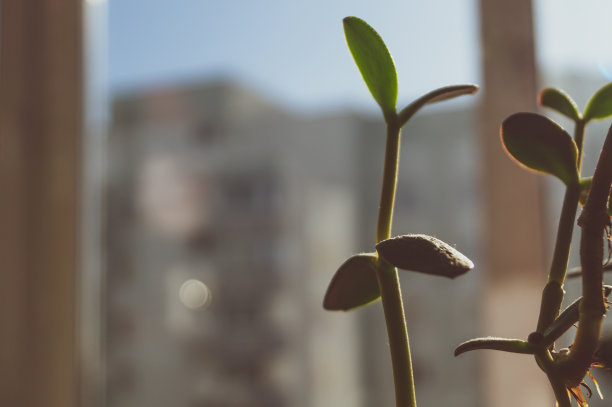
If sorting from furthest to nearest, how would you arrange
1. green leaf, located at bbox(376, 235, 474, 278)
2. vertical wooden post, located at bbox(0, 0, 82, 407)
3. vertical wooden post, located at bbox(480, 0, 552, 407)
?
vertical wooden post, located at bbox(0, 0, 82, 407) → vertical wooden post, located at bbox(480, 0, 552, 407) → green leaf, located at bbox(376, 235, 474, 278)

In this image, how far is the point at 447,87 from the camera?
0.15 m

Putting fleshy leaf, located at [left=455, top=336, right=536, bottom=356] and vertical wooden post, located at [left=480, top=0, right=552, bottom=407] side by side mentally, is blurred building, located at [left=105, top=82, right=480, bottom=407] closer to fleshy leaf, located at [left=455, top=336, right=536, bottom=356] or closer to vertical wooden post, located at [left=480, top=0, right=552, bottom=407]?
vertical wooden post, located at [left=480, top=0, right=552, bottom=407]

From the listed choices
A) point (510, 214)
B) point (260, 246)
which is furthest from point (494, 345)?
point (260, 246)

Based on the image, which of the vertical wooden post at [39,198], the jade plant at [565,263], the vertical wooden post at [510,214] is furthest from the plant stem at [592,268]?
the vertical wooden post at [39,198]

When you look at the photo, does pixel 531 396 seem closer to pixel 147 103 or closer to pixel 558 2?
pixel 558 2

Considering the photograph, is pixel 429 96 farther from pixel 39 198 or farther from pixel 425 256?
pixel 39 198

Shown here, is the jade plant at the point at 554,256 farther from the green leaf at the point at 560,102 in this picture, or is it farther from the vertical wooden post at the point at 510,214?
the vertical wooden post at the point at 510,214

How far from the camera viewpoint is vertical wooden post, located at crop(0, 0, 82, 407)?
97cm

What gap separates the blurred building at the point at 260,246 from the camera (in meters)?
1.58

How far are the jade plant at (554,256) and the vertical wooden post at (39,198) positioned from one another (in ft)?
3.06

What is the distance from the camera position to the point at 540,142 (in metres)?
0.14

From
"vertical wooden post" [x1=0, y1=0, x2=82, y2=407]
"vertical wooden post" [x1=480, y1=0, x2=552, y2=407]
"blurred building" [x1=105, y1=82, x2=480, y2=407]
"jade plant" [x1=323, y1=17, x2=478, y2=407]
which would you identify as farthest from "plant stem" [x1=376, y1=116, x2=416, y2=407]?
"blurred building" [x1=105, y1=82, x2=480, y2=407]

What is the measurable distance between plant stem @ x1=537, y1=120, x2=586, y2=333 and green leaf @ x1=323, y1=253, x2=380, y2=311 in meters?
0.04

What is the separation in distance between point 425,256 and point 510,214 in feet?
2.12
